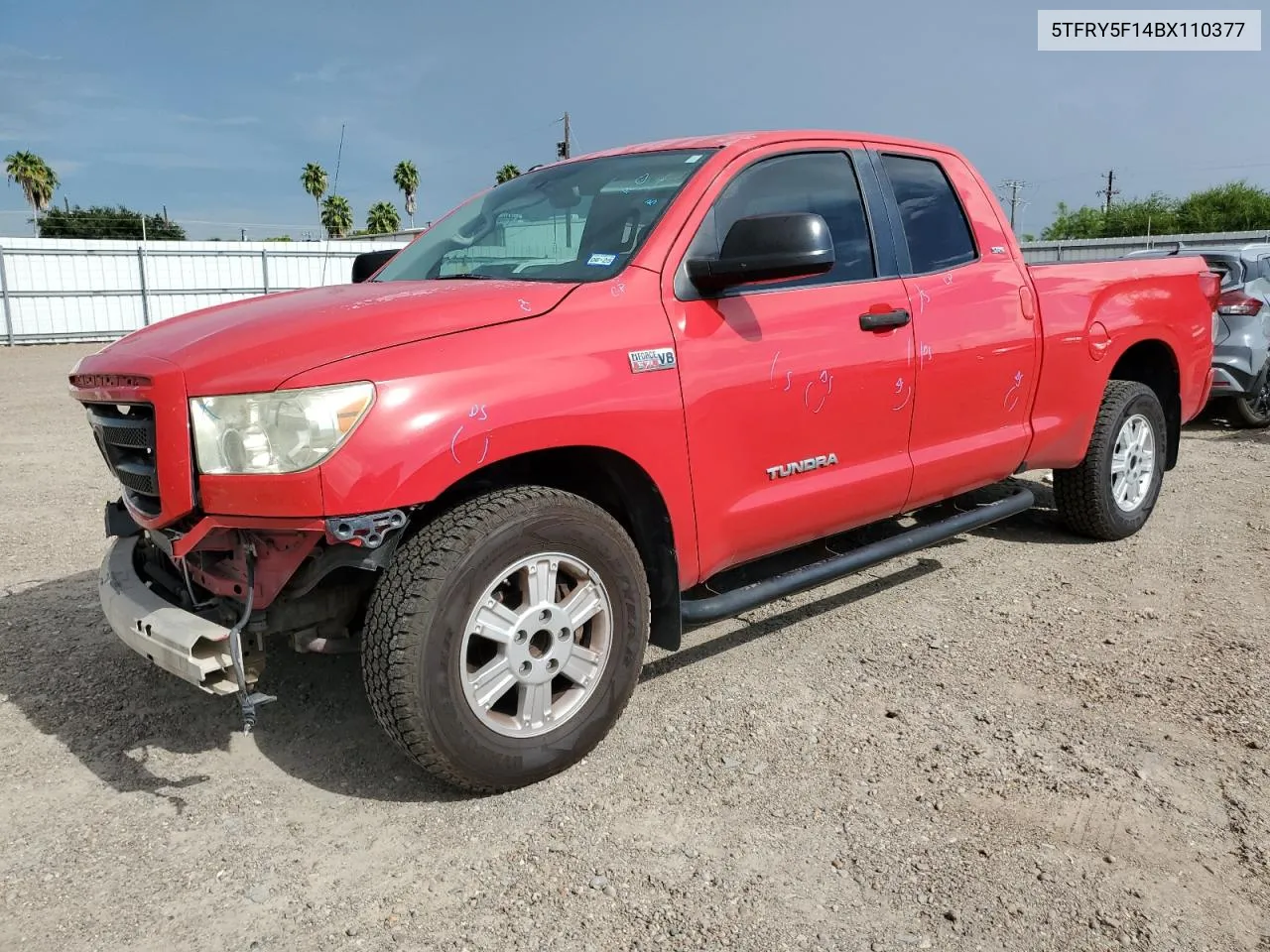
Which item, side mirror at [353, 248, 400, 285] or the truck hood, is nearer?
the truck hood

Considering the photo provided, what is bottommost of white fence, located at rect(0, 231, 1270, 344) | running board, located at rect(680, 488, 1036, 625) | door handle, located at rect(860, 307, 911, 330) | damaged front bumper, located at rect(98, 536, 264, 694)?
running board, located at rect(680, 488, 1036, 625)

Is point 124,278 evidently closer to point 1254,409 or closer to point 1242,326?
point 1242,326

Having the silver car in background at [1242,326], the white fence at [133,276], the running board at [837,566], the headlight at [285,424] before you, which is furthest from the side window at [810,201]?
the white fence at [133,276]

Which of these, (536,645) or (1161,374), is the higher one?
(1161,374)

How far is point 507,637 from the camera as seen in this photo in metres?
2.80

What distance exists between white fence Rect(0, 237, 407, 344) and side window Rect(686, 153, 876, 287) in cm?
1700

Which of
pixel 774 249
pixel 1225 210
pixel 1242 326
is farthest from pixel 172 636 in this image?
pixel 1225 210

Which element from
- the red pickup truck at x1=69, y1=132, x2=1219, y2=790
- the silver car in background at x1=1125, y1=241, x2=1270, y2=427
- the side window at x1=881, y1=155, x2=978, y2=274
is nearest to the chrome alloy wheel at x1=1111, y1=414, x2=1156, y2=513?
the red pickup truck at x1=69, y1=132, x2=1219, y2=790

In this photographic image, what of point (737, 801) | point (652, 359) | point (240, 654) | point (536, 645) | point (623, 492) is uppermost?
point (652, 359)

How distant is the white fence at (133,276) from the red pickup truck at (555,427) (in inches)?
654

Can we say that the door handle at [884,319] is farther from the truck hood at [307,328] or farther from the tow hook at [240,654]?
the tow hook at [240,654]

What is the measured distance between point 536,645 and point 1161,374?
430 centimetres

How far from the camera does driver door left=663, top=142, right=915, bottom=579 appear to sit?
3.22 metres

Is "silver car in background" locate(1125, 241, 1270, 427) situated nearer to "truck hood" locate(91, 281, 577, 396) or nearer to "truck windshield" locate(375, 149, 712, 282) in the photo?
"truck windshield" locate(375, 149, 712, 282)
